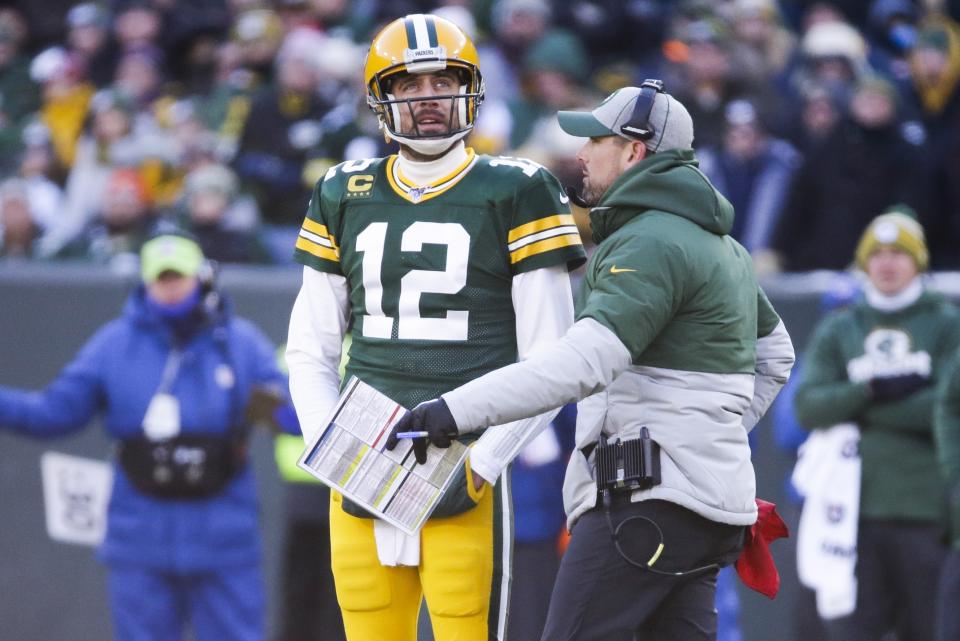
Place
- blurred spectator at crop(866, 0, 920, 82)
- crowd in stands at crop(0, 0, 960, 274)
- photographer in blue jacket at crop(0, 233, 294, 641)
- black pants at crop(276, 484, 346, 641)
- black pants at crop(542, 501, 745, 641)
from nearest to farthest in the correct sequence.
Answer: black pants at crop(542, 501, 745, 641) < photographer in blue jacket at crop(0, 233, 294, 641) < black pants at crop(276, 484, 346, 641) < crowd in stands at crop(0, 0, 960, 274) < blurred spectator at crop(866, 0, 920, 82)

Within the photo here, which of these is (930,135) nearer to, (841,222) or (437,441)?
(841,222)

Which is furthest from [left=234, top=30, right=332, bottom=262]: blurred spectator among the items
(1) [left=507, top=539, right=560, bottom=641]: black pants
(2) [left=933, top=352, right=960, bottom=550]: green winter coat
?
(2) [left=933, top=352, right=960, bottom=550]: green winter coat

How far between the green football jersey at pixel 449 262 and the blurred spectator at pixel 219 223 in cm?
436

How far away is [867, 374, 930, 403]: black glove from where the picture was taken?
6.77 metres

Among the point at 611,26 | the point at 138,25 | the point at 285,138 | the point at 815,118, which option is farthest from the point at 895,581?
the point at 138,25

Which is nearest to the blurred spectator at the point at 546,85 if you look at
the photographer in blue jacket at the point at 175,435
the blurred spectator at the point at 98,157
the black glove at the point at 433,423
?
the blurred spectator at the point at 98,157

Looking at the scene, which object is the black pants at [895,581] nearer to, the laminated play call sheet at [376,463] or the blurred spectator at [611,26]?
the laminated play call sheet at [376,463]

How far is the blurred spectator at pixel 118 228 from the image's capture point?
29.2 ft

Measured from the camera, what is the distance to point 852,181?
845 centimetres

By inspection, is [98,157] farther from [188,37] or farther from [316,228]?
[316,228]

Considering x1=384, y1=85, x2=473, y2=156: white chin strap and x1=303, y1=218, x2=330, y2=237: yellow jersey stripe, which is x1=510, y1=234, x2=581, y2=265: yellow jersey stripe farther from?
x1=303, y1=218, x2=330, y2=237: yellow jersey stripe

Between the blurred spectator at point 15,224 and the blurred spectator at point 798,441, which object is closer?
the blurred spectator at point 798,441

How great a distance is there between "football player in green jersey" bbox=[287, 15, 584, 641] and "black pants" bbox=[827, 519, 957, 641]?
2946mm

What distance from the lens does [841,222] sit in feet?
27.6
